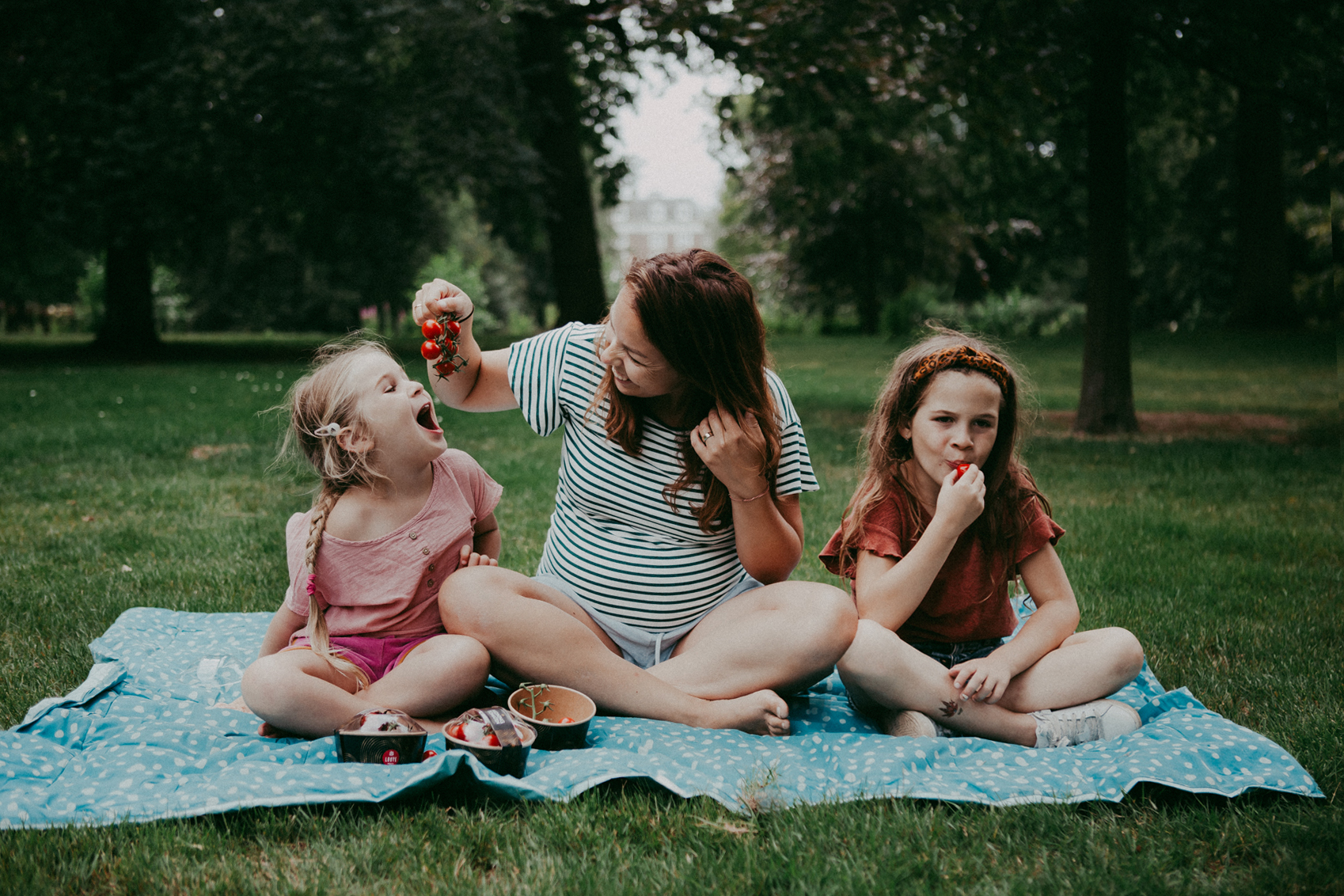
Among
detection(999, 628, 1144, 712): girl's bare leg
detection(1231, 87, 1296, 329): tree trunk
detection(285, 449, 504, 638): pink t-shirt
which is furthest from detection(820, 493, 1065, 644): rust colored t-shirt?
detection(1231, 87, 1296, 329): tree trunk

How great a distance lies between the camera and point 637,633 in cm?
274

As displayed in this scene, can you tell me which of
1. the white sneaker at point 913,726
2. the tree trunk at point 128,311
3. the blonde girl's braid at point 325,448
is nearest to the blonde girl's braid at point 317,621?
the blonde girl's braid at point 325,448

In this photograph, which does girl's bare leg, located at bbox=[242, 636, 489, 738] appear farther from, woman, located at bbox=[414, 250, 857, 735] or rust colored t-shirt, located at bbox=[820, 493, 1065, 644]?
rust colored t-shirt, located at bbox=[820, 493, 1065, 644]

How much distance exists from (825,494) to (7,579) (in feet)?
13.4

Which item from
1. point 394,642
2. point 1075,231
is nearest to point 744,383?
point 394,642

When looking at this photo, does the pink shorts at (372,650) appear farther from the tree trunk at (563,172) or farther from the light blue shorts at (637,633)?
the tree trunk at (563,172)

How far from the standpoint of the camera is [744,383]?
2.57m

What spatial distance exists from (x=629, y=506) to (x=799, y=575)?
1811 millimetres

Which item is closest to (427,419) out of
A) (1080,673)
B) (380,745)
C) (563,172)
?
(380,745)

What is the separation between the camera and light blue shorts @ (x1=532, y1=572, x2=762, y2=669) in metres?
2.74

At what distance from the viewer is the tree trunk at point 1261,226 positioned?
1872 centimetres

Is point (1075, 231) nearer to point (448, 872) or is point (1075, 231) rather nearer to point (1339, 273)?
point (1339, 273)

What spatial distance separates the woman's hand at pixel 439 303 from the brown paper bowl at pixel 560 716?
0.96 metres

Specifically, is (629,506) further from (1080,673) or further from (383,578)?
(1080,673)
